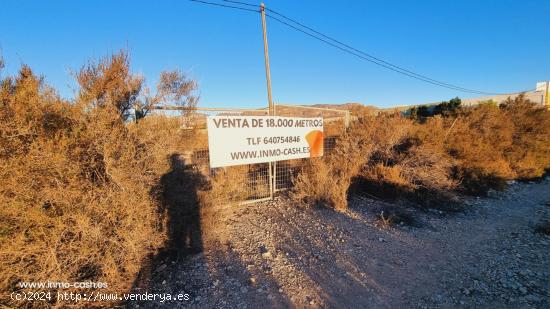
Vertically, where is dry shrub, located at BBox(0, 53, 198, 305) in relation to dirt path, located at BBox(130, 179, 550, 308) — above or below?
above

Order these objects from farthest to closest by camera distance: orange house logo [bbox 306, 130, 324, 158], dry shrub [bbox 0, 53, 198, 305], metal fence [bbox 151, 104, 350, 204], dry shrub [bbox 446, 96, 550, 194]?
dry shrub [bbox 446, 96, 550, 194] → orange house logo [bbox 306, 130, 324, 158] → metal fence [bbox 151, 104, 350, 204] → dry shrub [bbox 0, 53, 198, 305]

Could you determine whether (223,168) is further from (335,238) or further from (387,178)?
(387,178)

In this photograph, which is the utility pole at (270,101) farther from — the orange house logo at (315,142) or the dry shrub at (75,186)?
the dry shrub at (75,186)

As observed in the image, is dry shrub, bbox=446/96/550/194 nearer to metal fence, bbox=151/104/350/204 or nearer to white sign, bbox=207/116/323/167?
metal fence, bbox=151/104/350/204

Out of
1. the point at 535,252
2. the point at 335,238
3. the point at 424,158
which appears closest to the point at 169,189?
the point at 335,238

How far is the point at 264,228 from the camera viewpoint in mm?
4473

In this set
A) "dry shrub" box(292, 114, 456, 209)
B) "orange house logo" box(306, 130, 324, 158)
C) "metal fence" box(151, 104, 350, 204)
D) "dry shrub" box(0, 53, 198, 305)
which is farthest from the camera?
"orange house logo" box(306, 130, 324, 158)

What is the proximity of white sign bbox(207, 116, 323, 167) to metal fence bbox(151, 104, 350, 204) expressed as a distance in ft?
0.73

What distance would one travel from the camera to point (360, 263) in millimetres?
3342

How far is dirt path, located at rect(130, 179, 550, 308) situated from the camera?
2.66m

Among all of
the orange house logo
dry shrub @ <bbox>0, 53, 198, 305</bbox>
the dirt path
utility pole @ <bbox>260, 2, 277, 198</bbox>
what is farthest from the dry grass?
dry shrub @ <bbox>0, 53, 198, 305</bbox>

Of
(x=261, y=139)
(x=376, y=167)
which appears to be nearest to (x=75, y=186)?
(x=261, y=139)

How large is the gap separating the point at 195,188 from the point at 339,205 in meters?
3.10

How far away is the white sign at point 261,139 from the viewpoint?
15.6 feet
